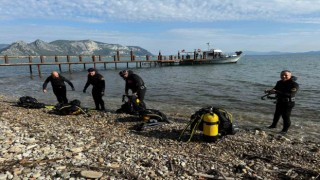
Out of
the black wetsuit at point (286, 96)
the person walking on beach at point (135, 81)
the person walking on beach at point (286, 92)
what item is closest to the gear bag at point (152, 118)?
the person walking on beach at point (135, 81)

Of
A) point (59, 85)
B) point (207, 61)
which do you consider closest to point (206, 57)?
point (207, 61)

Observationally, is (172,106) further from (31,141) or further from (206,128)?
(31,141)

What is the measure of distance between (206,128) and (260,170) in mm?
1823

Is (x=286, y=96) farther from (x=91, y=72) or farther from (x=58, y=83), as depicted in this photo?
(x=58, y=83)

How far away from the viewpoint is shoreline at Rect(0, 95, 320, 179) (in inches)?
203

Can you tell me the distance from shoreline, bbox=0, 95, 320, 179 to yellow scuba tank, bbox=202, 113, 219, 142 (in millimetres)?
187

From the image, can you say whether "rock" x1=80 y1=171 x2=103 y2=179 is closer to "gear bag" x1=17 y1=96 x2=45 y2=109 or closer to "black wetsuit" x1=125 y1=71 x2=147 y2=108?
"black wetsuit" x1=125 y1=71 x2=147 y2=108

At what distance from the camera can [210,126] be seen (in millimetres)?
6992

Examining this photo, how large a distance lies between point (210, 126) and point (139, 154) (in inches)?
74.3

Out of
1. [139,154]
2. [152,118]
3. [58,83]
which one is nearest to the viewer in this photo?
[139,154]

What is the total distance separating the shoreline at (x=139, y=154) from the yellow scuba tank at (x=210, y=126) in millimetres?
187

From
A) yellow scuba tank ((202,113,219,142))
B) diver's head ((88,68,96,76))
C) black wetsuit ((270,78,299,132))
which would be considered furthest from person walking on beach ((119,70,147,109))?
black wetsuit ((270,78,299,132))

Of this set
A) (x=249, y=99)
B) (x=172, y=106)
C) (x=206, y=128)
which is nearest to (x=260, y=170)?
(x=206, y=128)

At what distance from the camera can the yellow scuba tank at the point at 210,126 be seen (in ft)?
22.8
